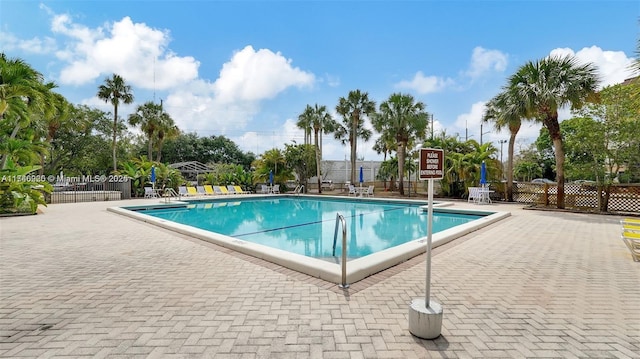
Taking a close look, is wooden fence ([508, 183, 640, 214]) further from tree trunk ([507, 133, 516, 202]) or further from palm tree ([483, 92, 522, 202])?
palm tree ([483, 92, 522, 202])

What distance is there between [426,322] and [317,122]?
23.0 m

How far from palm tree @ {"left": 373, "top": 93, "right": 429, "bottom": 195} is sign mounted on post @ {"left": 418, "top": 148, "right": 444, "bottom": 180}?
1915cm

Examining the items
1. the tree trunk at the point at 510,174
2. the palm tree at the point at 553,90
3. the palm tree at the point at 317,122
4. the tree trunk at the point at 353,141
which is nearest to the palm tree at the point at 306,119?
the palm tree at the point at 317,122

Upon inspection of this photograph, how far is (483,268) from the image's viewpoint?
4.64m

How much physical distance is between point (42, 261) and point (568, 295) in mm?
7830

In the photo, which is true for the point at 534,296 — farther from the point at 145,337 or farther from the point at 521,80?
the point at 521,80

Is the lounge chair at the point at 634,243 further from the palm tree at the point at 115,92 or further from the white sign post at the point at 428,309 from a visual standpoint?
the palm tree at the point at 115,92

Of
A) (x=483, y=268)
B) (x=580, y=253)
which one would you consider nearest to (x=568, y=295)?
(x=483, y=268)

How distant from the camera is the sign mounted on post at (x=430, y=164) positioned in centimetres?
275

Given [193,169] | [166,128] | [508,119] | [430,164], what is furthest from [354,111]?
[193,169]

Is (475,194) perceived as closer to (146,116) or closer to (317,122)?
(317,122)

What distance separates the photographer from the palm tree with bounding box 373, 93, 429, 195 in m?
21.0

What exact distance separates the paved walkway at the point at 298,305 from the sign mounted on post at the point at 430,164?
1459 mm

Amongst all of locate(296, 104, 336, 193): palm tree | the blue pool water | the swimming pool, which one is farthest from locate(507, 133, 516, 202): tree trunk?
locate(296, 104, 336, 193): palm tree
